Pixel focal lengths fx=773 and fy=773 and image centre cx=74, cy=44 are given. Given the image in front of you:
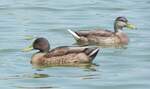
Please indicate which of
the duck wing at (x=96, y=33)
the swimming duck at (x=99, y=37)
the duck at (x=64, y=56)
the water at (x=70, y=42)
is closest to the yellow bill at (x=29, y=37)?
the water at (x=70, y=42)

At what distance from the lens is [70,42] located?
1931cm

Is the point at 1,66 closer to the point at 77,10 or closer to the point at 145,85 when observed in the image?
the point at 145,85

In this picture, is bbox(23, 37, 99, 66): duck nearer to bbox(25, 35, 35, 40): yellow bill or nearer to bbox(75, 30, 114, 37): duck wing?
bbox(25, 35, 35, 40): yellow bill

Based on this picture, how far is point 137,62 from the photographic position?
53.1 ft

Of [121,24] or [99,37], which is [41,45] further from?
[121,24]

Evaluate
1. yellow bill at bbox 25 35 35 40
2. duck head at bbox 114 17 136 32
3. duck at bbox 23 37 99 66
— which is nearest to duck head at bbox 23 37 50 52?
duck at bbox 23 37 99 66

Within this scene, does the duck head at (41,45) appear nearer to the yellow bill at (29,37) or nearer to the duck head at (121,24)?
the yellow bill at (29,37)

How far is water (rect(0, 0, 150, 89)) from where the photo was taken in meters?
14.2

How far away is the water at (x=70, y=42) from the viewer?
46.4 ft

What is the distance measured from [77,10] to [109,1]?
2.75 meters

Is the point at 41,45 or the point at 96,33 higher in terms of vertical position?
the point at 41,45

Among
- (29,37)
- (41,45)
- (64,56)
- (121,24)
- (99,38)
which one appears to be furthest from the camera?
(121,24)

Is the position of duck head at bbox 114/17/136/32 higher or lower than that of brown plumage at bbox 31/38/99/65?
higher

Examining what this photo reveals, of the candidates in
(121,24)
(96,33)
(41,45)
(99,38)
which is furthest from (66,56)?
(121,24)
